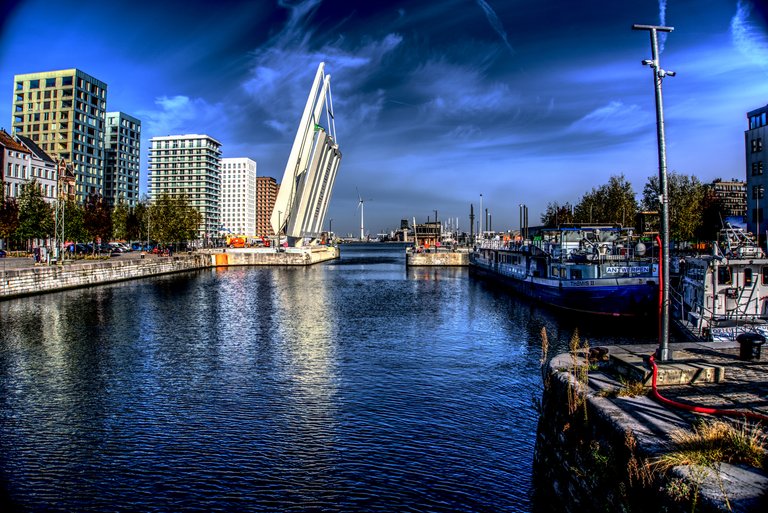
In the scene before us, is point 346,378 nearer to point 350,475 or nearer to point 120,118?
point 350,475

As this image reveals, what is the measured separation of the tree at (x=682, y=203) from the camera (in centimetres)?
7262

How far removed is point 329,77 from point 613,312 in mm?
109404

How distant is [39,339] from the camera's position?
86.3ft

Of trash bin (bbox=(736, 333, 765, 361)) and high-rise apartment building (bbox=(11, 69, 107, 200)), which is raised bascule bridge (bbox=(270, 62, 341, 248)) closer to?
high-rise apartment building (bbox=(11, 69, 107, 200))

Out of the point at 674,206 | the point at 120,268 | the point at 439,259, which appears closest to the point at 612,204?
the point at 674,206

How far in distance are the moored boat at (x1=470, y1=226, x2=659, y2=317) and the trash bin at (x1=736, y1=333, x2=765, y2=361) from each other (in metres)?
14.4

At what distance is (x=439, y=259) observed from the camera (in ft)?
352

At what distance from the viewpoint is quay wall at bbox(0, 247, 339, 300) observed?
142 feet

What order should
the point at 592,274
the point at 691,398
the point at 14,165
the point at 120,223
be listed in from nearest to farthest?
the point at 691,398 < the point at 592,274 < the point at 14,165 < the point at 120,223

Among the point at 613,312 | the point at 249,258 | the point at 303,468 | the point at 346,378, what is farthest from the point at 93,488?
the point at 249,258

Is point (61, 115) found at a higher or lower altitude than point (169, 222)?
higher

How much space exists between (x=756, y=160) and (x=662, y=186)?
67.7 meters

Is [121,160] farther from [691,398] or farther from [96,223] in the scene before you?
[691,398]

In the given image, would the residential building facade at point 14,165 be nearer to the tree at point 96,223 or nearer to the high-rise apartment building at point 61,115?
the tree at point 96,223
